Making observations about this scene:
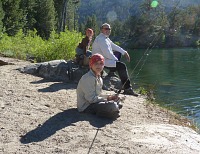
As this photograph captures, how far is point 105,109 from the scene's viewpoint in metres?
7.21

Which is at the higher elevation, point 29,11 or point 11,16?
point 29,11

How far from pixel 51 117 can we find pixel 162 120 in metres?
2.77

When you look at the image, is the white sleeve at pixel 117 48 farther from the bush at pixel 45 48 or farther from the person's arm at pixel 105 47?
the bush at pixel 45 48

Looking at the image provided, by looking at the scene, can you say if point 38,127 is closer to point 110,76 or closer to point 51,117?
point 51,117

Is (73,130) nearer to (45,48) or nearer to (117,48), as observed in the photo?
(117,48)

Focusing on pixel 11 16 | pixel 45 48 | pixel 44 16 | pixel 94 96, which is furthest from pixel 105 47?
pixel 44 16

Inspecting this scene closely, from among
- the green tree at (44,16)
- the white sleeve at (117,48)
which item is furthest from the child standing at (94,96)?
the green tree at (44,16)

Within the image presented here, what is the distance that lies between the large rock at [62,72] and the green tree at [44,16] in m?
35.6

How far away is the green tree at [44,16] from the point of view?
154ft

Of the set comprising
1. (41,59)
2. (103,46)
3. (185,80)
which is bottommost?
(185,80)

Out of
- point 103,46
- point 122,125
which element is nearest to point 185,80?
point 103,46

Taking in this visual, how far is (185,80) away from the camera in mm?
21938

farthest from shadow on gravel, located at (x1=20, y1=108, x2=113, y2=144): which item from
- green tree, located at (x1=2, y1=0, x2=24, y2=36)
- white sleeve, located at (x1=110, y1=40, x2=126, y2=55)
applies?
green tree, located at (x1=2, y1=0, x2=24, y2=36)

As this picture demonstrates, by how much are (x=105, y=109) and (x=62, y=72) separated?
15.7ft
